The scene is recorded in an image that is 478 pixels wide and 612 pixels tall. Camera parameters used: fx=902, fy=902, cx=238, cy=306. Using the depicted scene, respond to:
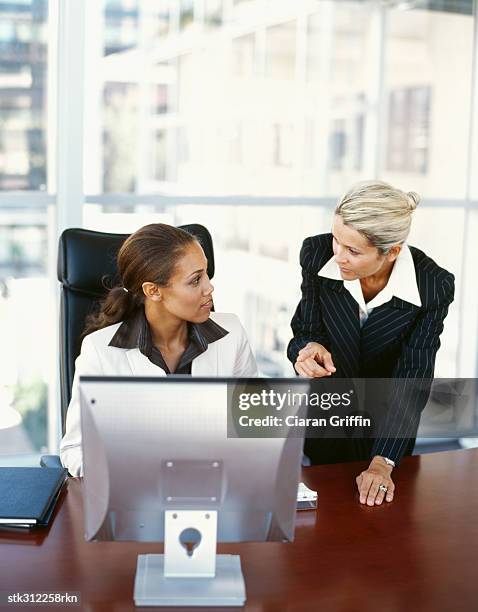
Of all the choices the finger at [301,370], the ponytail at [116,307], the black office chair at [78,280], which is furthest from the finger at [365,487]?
the black office chair at [78,280]

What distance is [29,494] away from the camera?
6.74 feet

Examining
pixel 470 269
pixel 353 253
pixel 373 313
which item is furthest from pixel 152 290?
pixel 470 269

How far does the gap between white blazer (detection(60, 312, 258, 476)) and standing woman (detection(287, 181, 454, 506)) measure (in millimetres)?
176

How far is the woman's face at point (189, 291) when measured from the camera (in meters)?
2.45

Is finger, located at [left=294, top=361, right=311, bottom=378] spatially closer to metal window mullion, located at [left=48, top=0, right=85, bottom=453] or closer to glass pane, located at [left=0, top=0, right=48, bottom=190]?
metal window mullion, located at [left=48, top=0, right=85, bottom=453]

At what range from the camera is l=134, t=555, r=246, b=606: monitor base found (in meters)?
1.65

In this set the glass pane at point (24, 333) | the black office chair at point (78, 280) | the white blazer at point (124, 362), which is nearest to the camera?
the white blazer at point (124, 362)

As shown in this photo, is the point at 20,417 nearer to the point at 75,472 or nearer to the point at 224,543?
the point at 75,472

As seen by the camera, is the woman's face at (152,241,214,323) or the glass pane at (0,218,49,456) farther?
the glass pane at (0,218,49,456)

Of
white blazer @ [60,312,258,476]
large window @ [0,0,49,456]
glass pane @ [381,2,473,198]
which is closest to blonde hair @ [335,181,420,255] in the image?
white blazer @ [60,312,258,476]

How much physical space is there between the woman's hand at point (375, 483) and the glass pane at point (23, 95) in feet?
7.19

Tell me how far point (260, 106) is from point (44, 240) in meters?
1.19

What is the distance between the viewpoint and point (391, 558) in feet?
6.12

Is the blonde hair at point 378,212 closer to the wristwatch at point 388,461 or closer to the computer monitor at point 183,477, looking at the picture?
the wristwatch at point 388,461
